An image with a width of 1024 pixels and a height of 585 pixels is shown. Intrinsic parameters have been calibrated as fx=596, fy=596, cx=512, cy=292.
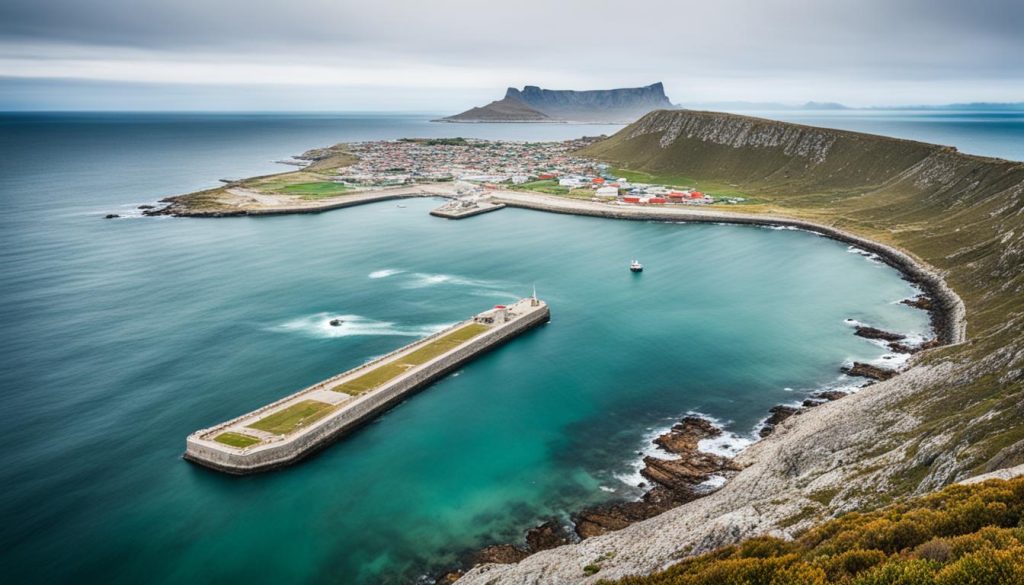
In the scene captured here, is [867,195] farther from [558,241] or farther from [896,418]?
[896,418]

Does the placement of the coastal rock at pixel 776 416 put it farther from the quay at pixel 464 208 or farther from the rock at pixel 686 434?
the quay at pixel 464 208

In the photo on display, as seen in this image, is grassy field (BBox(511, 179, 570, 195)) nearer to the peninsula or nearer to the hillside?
the peninsula

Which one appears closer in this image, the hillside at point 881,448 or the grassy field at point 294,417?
the hillside at point 881,448

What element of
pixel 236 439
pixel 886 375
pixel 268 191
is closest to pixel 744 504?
pixel 886 375

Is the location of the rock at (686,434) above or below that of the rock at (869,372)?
below

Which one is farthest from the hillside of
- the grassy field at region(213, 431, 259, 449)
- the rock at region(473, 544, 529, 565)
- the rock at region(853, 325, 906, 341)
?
the grassy field at region(213, 431, 259, 449)

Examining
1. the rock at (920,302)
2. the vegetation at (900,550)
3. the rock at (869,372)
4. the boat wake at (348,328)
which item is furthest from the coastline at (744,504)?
the boat wake at (348,328)
